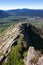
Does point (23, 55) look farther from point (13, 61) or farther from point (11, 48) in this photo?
point (11, 48)

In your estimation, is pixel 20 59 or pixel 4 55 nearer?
pixel 20 59

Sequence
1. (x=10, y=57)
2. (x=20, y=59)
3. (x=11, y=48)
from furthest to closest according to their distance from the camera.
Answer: (x=11, y=48) < (x=10, y=57) < (x=20, y=59)

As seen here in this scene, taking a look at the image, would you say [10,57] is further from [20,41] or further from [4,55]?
[20,41]

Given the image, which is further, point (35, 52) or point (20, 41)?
point (20, 41)

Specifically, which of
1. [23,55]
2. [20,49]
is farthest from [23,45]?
[23,55]

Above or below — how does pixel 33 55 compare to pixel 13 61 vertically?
above

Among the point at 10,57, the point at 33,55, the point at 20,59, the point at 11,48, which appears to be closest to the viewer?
the point at 33,55

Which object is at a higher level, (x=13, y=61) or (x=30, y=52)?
(x=30, y=52)

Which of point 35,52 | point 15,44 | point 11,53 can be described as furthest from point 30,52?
point 15,44

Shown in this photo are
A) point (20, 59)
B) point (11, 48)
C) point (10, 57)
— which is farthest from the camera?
point (11, 48)
